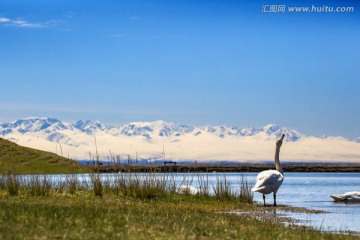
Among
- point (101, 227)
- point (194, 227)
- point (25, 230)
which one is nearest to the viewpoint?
point (25, 230)

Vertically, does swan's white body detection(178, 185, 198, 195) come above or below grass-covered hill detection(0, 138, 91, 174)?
below

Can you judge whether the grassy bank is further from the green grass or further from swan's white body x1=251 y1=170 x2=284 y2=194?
swan's white body x1=251 y1=170 x2=284 y2=194

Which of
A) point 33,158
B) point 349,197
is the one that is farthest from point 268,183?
point 33,158

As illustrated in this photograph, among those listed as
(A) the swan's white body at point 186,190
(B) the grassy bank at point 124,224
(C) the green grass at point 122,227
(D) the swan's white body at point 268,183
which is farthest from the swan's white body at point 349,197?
(C) the green grass at point 122,227

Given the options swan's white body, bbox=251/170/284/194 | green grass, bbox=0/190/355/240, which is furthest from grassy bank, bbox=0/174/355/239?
swan's white body, bbox=251/170/284/194

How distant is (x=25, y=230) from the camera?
48.0ft

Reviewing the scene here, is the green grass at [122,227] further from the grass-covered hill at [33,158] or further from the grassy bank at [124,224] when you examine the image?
the grass-covered hill at [33,158]

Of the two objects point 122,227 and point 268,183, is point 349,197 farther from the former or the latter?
point 122,227

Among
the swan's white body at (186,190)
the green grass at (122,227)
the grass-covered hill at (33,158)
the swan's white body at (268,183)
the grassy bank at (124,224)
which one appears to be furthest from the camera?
the grass-covered hill at (33,158)

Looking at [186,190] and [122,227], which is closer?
[122,227]

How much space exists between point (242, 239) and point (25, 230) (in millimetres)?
4670

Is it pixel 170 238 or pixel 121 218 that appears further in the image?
pixel 121 218

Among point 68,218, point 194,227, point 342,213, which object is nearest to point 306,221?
point 342,213

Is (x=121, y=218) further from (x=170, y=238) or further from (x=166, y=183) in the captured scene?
(x=166, y=183)
